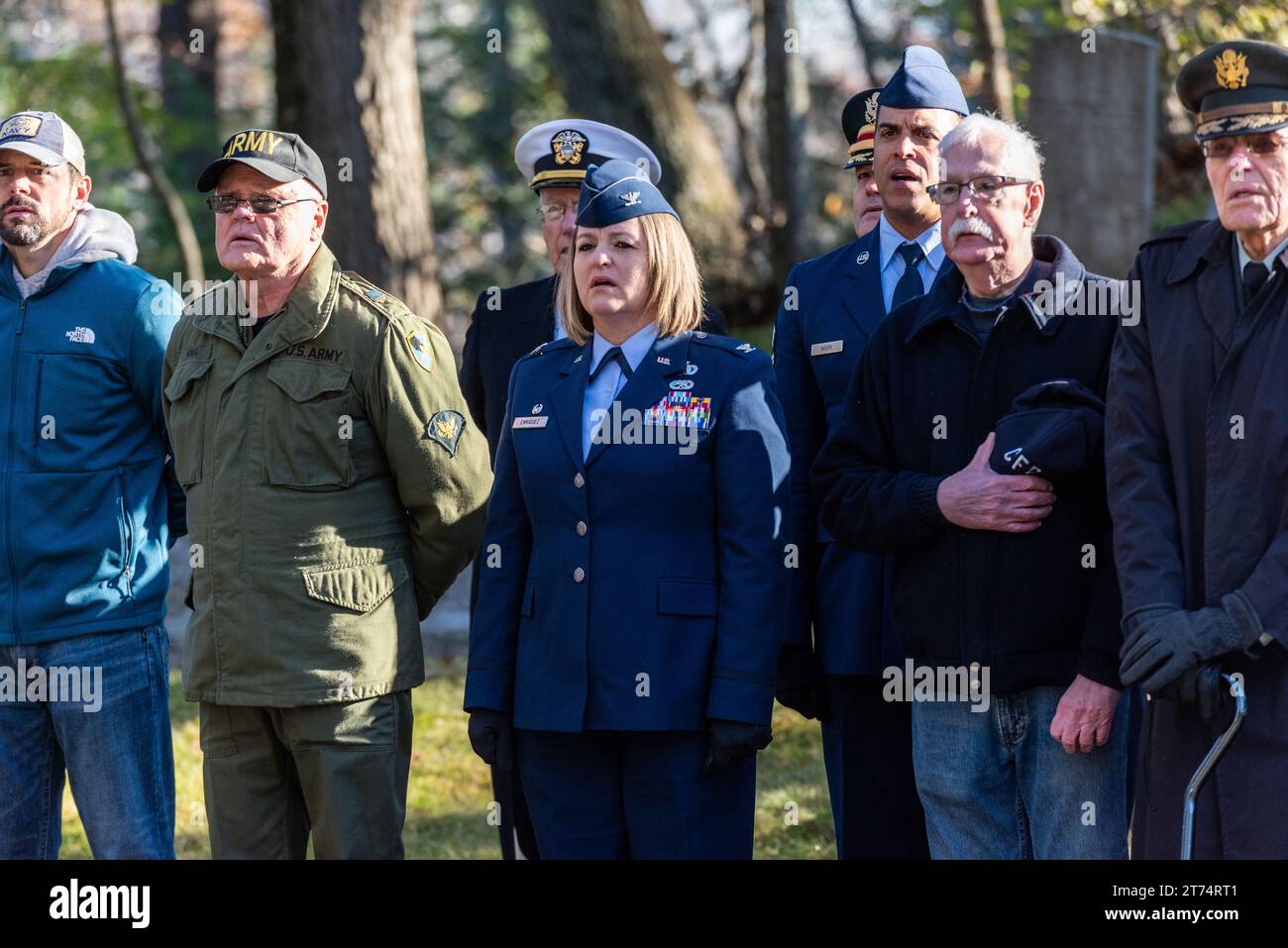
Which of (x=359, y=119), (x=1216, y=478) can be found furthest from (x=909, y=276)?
(x=359, y=119)

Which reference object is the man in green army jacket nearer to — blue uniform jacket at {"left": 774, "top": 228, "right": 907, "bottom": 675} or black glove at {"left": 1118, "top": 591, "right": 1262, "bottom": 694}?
blue uniform jacket at {"left": 774, "top": 228, "right": 907, "bottom": 675}

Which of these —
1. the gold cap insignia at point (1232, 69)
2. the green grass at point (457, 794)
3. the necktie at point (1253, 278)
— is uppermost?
the gold cap insignia at point (1232, 69)

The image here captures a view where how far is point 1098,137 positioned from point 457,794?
5388 mm

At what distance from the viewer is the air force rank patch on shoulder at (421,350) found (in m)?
4.49

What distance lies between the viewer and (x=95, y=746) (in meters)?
4.64

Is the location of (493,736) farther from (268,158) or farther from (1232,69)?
(1232,69)

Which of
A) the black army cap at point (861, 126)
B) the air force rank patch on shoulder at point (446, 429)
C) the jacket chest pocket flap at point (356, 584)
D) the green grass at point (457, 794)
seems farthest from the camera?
the green grass at point (457, 794)

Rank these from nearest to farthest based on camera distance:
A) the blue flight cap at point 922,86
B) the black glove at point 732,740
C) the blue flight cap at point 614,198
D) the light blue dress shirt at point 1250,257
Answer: the light blue dress shirt at point 1250,257, the black glove at point 732,740, the blue flight cap at point 614,198, the blue flight cap at point 922,86

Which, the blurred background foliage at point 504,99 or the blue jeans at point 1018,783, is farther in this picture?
the blurred background foliage at point 504,99

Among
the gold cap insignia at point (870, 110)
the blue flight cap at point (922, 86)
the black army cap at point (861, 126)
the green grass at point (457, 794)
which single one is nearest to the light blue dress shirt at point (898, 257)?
the blue flight cap at point (922, 86)

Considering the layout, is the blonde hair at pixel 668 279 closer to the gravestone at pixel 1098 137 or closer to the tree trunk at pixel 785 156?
the gravestone at pixel 1098 137

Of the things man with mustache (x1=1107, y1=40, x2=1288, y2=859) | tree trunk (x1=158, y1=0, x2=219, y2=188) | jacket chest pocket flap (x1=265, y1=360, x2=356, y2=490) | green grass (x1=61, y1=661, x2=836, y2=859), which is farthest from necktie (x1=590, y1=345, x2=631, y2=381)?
tree trunk (x1=158, y1=0, x2=219, y2=188)

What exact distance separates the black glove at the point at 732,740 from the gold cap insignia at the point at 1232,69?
179cm

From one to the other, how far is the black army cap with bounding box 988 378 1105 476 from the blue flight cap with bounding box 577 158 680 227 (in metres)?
1.02
